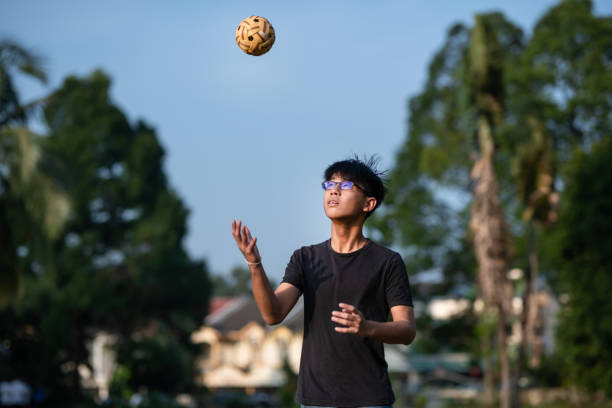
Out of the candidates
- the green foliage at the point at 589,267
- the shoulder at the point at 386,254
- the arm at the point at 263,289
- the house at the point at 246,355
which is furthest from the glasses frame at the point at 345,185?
the house at the point at 246,355

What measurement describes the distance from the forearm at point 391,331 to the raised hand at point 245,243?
0.68m

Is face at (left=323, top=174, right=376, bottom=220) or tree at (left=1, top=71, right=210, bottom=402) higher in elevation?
tree at (left=1, top=71, right=210, bottom=402)

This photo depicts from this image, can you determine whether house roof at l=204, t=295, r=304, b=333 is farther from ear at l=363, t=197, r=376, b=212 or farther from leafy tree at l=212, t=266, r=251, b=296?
leafy tree at l=212, t=266, r=251, b=296

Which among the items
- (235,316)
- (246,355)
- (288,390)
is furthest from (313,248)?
(235,316)

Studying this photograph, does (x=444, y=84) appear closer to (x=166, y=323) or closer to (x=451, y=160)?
(x=451, y=160)

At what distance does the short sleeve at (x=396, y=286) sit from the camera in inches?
170

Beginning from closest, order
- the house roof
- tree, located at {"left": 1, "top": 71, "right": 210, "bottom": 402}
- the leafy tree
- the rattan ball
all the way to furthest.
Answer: the rattan ball, tree, located at {"left": 1, "top": 71, "right": 210, "bottom": 402}, the house roof, the leafy tree

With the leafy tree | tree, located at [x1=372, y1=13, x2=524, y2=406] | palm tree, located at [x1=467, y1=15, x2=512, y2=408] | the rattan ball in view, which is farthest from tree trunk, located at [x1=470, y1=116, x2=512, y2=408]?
the leafy tree

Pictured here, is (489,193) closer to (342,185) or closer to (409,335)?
(342,185)

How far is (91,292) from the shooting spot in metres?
31.7

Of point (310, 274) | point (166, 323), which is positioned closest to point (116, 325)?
point (166, 323)

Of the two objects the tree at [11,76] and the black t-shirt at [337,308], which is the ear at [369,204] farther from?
the tree at [11,76]

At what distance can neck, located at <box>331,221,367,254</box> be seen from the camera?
4.50 meters

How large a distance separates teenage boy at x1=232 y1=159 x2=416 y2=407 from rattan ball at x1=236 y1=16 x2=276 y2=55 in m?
1.12
